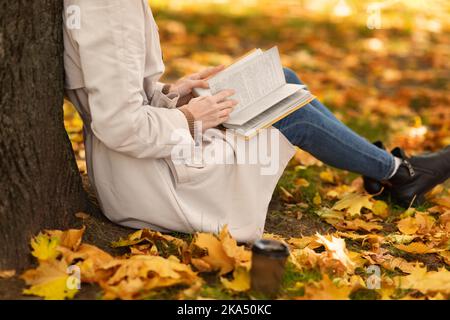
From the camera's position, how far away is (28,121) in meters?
2.51

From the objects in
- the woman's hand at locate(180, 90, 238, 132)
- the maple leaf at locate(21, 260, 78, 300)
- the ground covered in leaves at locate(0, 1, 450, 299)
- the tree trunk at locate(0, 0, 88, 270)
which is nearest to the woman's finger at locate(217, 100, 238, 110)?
the woman's hand at locate(180, 90, 238, 132)

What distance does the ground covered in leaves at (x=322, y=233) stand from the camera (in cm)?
241

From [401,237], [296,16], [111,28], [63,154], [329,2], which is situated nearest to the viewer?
[111,28]

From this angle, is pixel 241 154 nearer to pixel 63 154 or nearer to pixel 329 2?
pixel 63 154

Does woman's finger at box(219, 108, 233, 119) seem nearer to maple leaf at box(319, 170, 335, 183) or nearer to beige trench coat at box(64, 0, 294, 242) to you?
beige trench coat at box(64, 0, 294, 242)

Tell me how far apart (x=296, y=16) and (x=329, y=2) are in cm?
105

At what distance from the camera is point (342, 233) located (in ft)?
10.5

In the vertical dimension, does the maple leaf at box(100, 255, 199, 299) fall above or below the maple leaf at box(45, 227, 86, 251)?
below

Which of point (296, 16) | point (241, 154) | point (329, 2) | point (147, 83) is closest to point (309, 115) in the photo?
point (241, 154)

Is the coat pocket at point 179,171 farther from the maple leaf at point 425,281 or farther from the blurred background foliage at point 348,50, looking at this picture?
the blurred background foliage at point 348,50

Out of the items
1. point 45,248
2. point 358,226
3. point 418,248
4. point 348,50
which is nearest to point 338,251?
point 418,248

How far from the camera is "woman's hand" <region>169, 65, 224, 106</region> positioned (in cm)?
304

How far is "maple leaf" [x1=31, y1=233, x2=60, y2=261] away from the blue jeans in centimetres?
116

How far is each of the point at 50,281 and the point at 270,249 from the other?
29.3 inches
